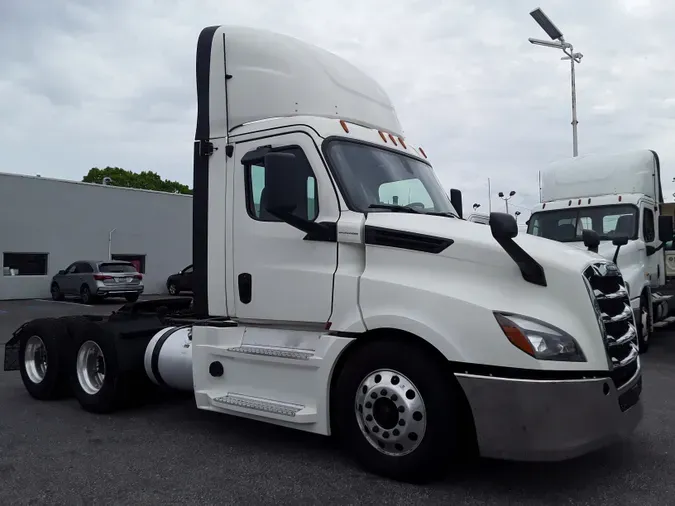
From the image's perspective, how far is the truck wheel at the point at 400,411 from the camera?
4035 mm

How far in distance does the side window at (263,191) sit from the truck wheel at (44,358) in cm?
315

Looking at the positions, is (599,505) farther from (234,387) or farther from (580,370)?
(234,387)

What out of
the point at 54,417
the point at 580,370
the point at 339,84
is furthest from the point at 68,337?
the point at 580,370

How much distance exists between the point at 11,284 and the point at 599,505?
25.8 meters

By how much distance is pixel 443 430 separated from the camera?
4008 millimetres

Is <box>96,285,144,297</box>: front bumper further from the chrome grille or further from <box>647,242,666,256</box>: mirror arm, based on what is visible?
the chrome grille

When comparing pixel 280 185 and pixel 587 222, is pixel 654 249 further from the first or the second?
pixel 280 185

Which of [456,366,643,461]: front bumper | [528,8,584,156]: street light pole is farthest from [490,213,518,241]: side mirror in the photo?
[528,8,584,156]: street light pole

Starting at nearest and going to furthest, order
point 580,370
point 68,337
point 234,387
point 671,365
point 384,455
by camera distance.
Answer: point 580,370
point 384,455
point 234,387
point 68,337
point 671,365

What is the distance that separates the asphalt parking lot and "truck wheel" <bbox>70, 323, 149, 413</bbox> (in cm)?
20

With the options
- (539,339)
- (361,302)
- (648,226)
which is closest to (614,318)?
(539,339)

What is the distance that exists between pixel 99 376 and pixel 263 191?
325 cm

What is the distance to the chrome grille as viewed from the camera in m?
4.05

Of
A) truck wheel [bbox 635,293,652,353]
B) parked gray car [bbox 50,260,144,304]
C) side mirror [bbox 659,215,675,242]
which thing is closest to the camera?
truck wheel [bbox 635,293,652,353]
